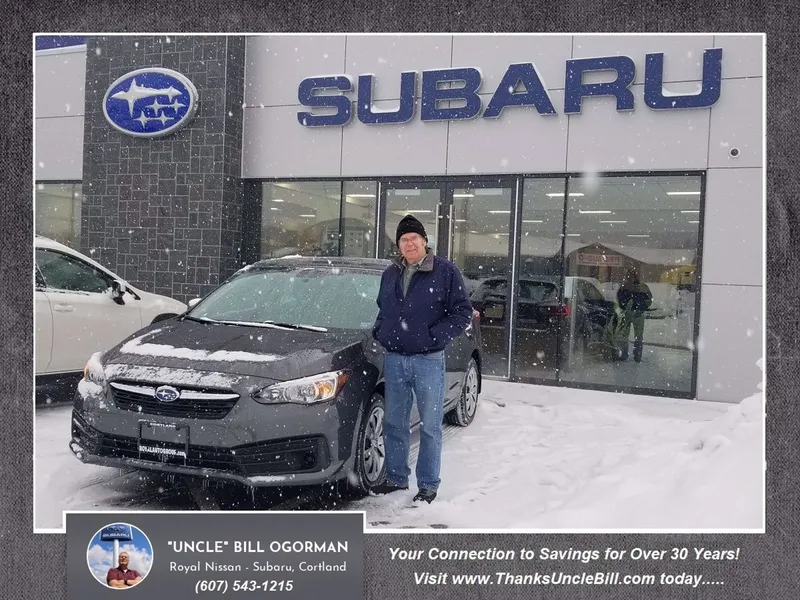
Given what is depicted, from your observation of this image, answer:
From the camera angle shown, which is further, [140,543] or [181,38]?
[181,38]

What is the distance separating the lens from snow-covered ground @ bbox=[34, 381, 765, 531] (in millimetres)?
3480

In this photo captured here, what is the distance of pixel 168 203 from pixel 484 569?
14.5 feet

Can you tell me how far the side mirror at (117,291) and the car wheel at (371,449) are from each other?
2444 millimetres

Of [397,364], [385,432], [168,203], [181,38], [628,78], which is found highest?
[628,78]

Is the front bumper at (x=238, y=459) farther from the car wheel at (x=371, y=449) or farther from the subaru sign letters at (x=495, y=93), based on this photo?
the subaru sign letters at (x=495, y=93)

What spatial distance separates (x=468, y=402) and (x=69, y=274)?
2.98 metres

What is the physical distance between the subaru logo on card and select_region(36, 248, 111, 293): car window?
1.45 m

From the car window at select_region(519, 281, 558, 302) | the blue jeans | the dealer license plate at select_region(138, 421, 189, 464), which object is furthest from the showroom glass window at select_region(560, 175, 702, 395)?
the dealer license plate at select_region(138, 421, 189, 464)

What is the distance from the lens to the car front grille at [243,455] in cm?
307

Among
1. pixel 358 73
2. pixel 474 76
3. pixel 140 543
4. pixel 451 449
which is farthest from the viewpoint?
pixel 474 76

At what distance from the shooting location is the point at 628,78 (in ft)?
17.9

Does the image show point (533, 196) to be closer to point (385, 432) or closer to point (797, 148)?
point (797, 148)

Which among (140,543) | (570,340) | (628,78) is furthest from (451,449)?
(628,78)

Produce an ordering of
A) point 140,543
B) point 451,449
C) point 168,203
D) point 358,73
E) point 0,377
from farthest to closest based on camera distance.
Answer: point 168,203 → point 358,73 → point 451,449 → point 0,377 → point 140,543
